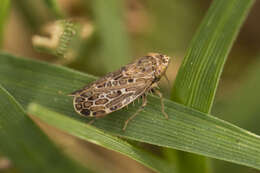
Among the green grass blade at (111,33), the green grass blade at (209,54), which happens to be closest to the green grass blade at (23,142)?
the green grass blade at (209,54)

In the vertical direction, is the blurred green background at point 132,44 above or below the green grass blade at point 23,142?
above

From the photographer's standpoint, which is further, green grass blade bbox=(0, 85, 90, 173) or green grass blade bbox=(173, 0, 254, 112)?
green grass blade bbox=(173, 0, 254, 112)

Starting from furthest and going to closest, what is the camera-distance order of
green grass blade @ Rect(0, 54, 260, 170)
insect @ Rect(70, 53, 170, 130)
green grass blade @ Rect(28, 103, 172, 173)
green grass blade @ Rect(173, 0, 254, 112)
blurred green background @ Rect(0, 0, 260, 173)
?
blurred green background @ Rect(0, 0, 260, 173), insect @ Rect(70, 53, 170, 130), green grass blade @ Rect(173, 0, 254, 112), green grass blade @ Rect(0, 54, 260, 170), green grass blade @ Rect(28, 103, 172, 173)

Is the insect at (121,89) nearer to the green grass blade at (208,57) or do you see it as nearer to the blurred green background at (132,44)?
the green grass blade at (208,57)

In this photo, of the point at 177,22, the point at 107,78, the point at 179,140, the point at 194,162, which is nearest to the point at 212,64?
the point at 179,140

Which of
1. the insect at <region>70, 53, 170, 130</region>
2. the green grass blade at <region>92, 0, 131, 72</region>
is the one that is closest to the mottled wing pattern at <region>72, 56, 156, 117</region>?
the insect at <region>70, 53, 170, 130</region>

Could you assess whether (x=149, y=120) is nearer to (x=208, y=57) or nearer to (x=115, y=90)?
(x=115, y=90)

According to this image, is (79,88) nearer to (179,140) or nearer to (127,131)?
(127,131)

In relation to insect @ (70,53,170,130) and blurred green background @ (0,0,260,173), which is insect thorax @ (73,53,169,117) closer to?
insect @ (70,53,170,130)
